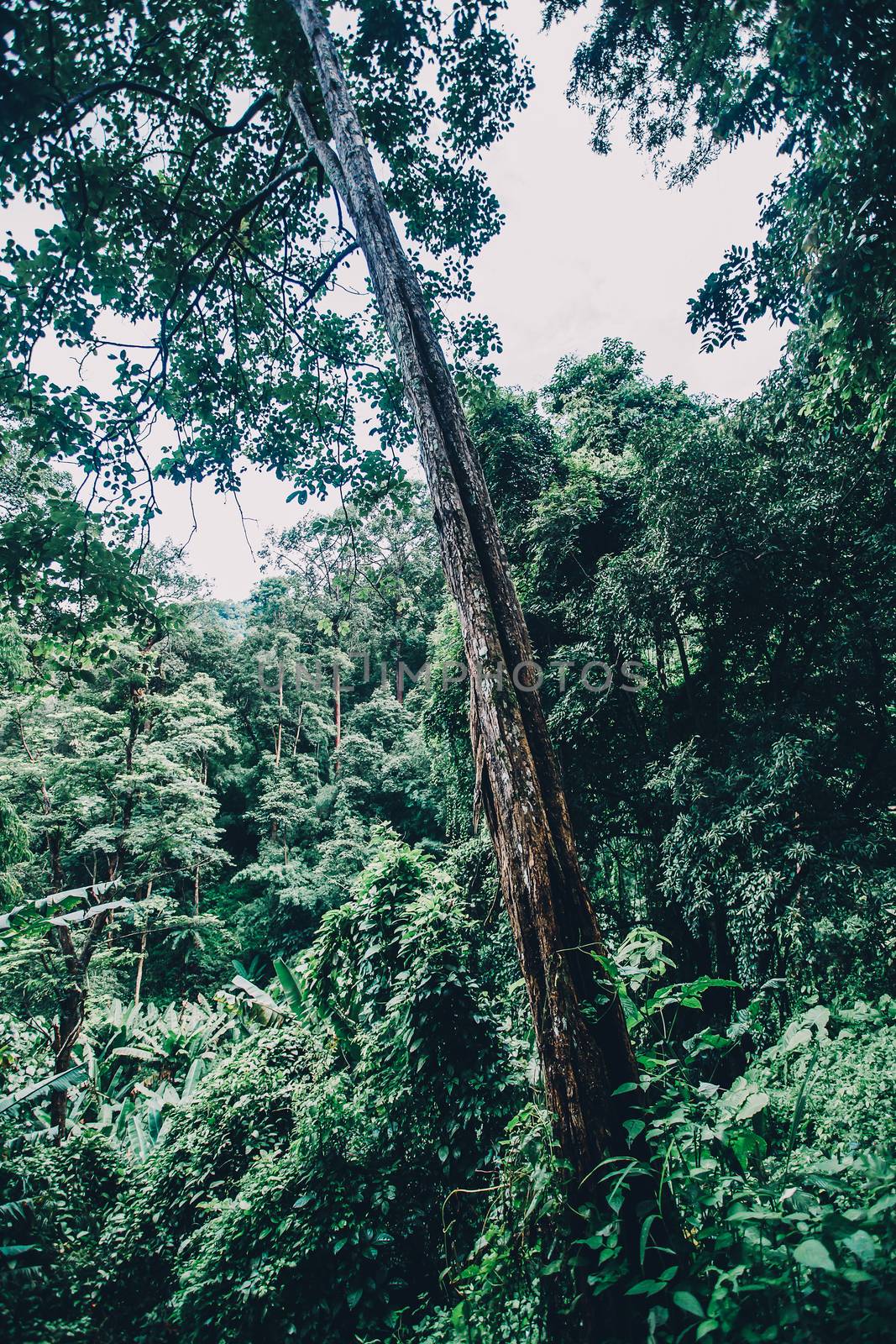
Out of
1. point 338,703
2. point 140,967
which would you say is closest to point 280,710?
point 338,703

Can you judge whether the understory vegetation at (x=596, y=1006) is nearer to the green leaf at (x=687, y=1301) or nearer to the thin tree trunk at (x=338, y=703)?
the green leaf at (x=687, y=1301)

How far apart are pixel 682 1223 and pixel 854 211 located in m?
4.81

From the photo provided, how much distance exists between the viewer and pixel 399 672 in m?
19.8

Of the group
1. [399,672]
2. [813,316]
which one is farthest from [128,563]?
[399,672]

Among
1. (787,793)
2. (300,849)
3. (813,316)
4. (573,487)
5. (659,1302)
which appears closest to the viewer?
(659,1302)

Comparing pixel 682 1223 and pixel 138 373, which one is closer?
pixel 682 1223

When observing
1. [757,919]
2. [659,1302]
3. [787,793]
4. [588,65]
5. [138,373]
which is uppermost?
[588,65]

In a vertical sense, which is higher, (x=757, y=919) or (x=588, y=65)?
(x=588, y=65)

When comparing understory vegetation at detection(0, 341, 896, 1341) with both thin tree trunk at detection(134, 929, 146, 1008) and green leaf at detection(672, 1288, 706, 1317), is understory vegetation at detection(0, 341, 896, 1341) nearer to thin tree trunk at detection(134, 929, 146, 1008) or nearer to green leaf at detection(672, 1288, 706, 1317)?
green leaf at detection(672, 1288, 706, 1317)

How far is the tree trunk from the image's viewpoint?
171 centimetres

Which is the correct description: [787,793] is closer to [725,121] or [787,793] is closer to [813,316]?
[813,316]

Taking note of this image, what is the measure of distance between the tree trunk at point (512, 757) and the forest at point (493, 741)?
0.02 m

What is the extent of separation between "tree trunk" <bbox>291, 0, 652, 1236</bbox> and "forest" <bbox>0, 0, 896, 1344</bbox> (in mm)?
16

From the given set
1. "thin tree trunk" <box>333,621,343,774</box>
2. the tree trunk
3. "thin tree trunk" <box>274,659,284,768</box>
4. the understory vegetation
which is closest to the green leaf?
the understory vegetation
